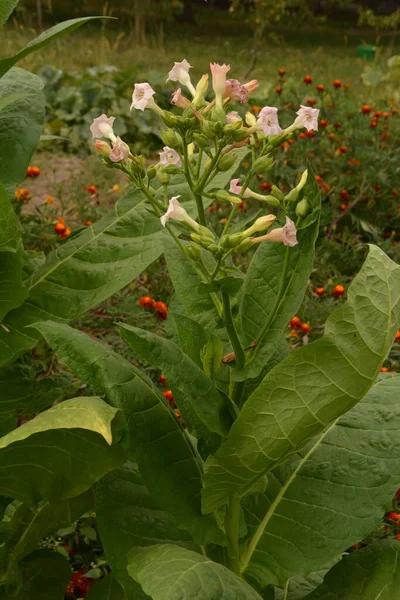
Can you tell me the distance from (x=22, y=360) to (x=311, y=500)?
0.63 metres

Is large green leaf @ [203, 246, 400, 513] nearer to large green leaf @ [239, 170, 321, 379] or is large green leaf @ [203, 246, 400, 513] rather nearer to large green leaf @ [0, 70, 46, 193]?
large green leaf @ [239, 170, 321, 379]

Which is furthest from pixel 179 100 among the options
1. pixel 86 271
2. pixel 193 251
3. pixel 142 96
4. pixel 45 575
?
pixel 45 575

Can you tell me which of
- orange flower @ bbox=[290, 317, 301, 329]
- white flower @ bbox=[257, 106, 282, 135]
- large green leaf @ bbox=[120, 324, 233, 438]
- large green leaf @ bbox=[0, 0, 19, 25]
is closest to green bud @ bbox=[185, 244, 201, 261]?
large green leaf @ bbox=[120, 324, 233, 438]

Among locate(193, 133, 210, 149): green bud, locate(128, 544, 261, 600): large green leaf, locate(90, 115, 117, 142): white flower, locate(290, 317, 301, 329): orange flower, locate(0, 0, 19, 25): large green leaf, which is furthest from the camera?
locate(290, 317, 301, 329): orange flower

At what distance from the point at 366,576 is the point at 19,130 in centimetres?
105

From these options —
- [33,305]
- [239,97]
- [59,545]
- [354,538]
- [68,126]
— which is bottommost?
[68,126]

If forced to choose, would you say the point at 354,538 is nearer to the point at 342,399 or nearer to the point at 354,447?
the point at 354,447

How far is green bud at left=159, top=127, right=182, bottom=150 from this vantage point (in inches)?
53.4

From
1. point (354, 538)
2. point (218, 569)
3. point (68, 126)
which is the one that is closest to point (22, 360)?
point (218, 569)

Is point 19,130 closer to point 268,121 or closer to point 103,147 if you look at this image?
point 103,147

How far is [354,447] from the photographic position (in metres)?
1.53

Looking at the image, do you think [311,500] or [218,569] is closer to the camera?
[218,569]

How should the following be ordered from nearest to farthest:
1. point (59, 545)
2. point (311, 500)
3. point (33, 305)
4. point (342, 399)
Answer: point (342, 399) < point (311, 500) < point (33, 305) < point (59, 545)

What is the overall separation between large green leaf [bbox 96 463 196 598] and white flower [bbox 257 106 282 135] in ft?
2.17
